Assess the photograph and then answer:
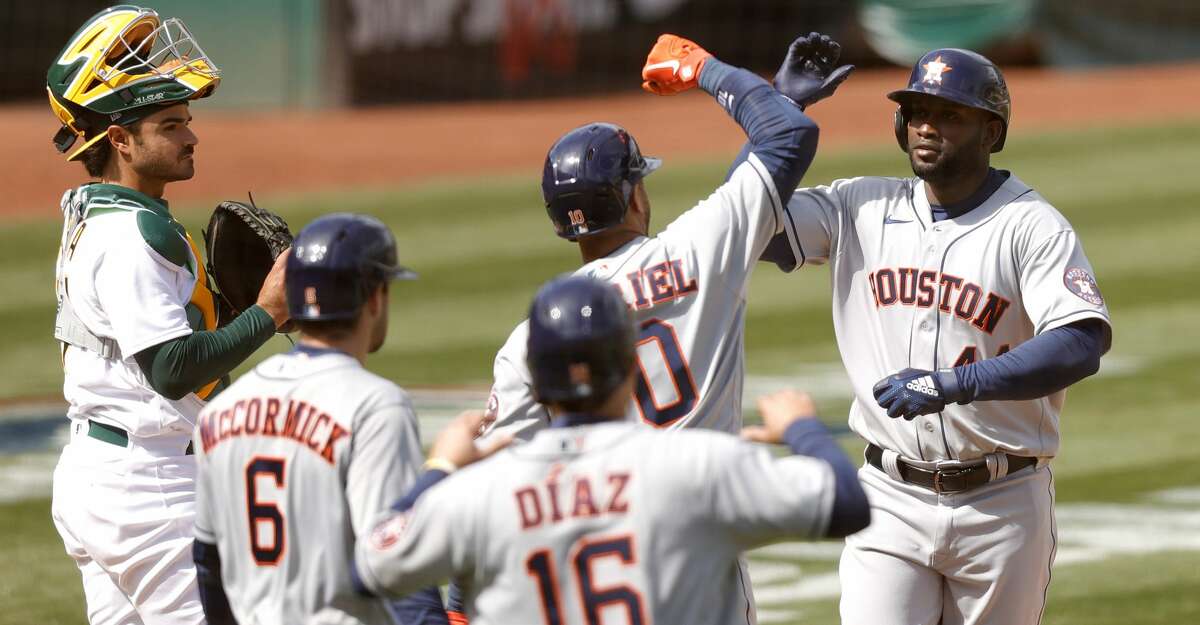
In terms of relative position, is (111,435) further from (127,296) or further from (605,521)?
(605,521)

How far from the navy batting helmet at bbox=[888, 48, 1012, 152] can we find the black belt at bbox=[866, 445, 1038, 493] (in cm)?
98

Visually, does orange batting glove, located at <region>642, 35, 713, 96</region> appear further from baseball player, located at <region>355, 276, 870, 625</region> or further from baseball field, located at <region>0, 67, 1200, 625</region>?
baseball field, located at <region>0, 67, 1200, 625</region>

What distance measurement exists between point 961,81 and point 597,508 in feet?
6.80

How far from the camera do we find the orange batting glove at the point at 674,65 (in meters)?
4.66

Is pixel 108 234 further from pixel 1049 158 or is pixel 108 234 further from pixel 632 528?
pixel 1049 158

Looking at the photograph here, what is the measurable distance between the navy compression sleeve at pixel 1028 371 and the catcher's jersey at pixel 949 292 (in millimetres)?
75

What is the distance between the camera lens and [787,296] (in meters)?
12.8

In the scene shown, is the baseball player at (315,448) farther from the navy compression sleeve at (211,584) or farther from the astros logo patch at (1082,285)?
the astros logo patch at (1082,285)

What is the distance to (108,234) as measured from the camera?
4.51 meters

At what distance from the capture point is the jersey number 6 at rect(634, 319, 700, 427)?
4168mm

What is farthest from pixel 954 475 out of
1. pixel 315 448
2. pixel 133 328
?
pixel 133 328

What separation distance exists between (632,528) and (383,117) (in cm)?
1922

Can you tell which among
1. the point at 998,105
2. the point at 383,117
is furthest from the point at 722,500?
the point at 383,117

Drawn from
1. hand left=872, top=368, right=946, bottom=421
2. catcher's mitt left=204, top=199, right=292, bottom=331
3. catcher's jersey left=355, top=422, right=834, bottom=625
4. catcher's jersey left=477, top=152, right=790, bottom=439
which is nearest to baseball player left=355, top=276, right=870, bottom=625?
catcher's jersey left=355, top=422, right=834, bottom=625
